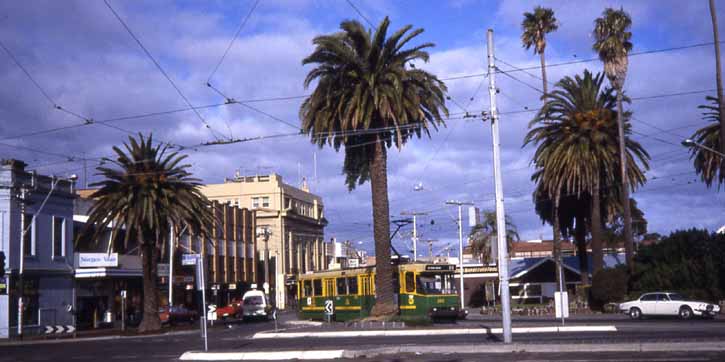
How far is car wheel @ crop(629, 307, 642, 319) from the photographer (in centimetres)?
4138

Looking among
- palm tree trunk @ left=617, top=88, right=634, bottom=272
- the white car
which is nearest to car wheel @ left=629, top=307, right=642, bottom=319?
the white car

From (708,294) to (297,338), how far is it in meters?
24.6

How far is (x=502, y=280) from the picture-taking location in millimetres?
23453

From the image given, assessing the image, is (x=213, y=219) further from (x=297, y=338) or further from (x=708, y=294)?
(x=708, y=294)

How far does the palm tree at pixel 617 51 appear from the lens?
161ft

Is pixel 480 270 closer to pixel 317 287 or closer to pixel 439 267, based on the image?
pixel 317 287

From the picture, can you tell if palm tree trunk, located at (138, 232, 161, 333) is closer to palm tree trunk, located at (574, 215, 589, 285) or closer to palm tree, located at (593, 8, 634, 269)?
palm tree, located at (593, 8, 634, 269)

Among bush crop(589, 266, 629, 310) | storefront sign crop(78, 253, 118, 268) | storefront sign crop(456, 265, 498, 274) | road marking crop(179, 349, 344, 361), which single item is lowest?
road marking crop(179, 349, 344, 361)

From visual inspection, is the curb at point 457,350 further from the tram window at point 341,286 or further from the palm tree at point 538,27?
the palm tree at point 538,27

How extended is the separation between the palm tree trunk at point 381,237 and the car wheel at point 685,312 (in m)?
14.5

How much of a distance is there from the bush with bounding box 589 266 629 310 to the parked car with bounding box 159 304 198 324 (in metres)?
27.6

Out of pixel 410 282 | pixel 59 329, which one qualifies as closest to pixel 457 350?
pixel 410 282

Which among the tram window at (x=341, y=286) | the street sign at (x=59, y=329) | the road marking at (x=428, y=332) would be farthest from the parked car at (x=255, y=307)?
the road marking at (x=428, y=332)

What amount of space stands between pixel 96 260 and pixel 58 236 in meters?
3.20
